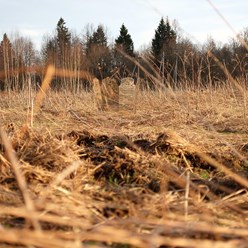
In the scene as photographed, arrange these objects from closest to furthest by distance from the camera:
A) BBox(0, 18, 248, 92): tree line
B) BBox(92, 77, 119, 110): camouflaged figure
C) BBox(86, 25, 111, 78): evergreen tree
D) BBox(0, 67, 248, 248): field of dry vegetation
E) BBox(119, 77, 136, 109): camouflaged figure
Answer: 1. BBox(0, 67, 248, 248): field of dry vegetation
2. BBox(0, 18, 248, 92): tree line
3. BBox(92, 77, 119, 110): camouflaged figure
4. BBox(119, 77, 136, 109): camouflaged figure
5. BBox(86, 25, 111, 78): evergreen tree

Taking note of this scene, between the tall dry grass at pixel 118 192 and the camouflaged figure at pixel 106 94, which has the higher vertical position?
the camouflaged figure at pixel 106 94

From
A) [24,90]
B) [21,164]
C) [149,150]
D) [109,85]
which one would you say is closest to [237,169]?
[149,150]

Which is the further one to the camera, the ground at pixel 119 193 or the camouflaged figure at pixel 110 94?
the camouflaged figure at pixel 110 94

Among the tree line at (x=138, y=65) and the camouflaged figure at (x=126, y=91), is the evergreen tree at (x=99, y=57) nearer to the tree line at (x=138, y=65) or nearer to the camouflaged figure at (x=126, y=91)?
the tree line at (x=138, y=65)

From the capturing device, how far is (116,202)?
1.75 meters

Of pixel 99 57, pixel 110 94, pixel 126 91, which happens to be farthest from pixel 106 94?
pixel 99 57

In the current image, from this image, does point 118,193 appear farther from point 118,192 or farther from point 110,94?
point 110,94

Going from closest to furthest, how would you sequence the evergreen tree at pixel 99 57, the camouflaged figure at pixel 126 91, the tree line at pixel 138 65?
1. the tree line at pixel 138 65
2. the camouflaged figure at pixel 126 91
3. the evergreen tree at pixel 99 57

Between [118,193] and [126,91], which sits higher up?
[126,91]

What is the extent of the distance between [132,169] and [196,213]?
0.91m

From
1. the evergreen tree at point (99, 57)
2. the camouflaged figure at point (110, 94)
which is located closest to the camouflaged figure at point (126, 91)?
the camouflaged figure at point (110, 94)

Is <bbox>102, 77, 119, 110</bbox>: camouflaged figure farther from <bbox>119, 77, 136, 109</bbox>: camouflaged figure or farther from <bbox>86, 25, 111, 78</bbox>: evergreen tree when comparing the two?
<bbox>86, 25, 111, 78</bbox>: evergreen tree

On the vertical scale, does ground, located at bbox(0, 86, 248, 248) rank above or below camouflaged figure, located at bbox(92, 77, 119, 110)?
below


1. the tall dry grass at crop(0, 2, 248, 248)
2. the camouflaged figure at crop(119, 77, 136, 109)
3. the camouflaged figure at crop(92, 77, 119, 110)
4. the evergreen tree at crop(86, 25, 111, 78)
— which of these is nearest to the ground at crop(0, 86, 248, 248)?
the tall dry grass at crop(0, 2, 248, 248)
